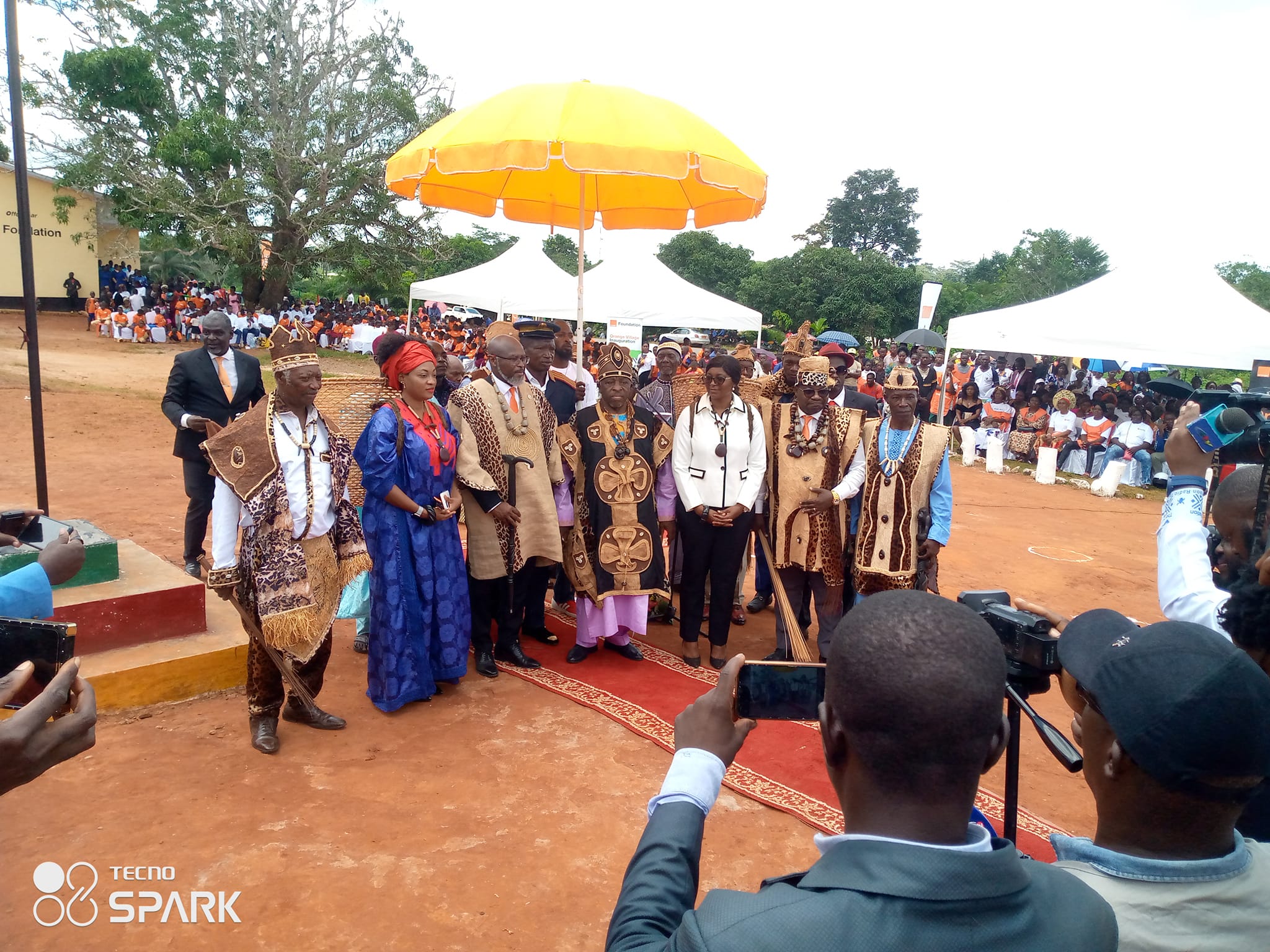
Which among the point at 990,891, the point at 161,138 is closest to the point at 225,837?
the point at 990,891

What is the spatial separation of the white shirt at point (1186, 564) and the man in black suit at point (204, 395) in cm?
537

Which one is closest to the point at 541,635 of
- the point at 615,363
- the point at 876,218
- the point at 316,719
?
the point at 316,719

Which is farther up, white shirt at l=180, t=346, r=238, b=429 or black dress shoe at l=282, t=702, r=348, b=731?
white shirt at l=180, t=346, r=238, b=429

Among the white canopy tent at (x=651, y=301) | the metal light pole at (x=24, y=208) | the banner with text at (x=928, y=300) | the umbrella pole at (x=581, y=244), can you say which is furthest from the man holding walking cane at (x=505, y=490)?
the banner with text at (x=928, y=300)

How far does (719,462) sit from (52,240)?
29.0 metres

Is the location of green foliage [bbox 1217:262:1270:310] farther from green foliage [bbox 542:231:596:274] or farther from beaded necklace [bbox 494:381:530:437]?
beaded necklace [bbox 494:381:530:437]

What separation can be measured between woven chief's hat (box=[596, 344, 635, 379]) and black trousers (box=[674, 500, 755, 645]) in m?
0.88

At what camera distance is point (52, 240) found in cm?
2688

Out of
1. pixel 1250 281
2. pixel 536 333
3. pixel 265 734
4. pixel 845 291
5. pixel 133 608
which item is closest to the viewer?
pixel 265 734

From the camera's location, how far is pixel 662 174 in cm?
490

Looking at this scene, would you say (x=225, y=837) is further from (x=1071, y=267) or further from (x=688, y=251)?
(x=1071, y=267)

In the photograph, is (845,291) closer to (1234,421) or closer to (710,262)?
(710,262)

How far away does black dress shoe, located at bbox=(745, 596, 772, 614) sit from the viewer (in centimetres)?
674

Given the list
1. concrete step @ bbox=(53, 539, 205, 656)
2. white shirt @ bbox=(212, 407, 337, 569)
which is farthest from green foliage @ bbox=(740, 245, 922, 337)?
white shirt @ bbox=(212, 407, 337, 569)
